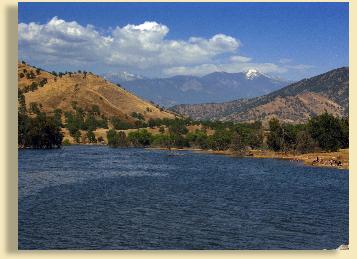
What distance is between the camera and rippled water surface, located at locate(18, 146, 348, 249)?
129 ft

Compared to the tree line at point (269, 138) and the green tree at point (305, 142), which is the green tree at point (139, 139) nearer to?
the tree line at point (269, 138)

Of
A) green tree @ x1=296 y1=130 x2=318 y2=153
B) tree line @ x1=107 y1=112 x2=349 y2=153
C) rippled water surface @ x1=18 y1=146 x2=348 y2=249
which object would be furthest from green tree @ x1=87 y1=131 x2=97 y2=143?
rippled water surface @ x1=18 y1=146 x2=348 y2=249

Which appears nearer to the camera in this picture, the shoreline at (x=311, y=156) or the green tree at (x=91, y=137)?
the shoreline at (x=311, y=156)

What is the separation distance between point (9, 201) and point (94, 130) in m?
160

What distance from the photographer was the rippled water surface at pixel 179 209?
39.3m

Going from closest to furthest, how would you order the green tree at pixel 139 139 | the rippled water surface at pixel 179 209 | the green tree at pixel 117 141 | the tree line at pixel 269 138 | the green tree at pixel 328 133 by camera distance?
the rippled water surface at pixel 179 209 < the green tree at pixel 328 133 < the tree line at pixel 269 138 < the green tree at pixel 117 141 < the green tree at pixel 139 139

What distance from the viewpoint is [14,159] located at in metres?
37.3

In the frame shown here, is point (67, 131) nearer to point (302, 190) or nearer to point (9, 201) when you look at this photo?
point (302, 190)

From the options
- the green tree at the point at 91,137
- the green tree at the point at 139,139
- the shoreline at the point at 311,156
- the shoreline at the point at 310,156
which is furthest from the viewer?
the green tree at the point at 91,137

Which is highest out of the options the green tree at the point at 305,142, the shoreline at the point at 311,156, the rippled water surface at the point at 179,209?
the green tree at the point at 305,142

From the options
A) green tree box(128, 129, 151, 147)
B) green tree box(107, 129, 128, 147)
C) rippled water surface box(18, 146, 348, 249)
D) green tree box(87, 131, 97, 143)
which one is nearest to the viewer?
rippled water surface box(18, 146, 348, 249)

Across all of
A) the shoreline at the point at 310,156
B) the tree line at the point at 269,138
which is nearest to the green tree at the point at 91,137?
the tree line at the point at 269,138

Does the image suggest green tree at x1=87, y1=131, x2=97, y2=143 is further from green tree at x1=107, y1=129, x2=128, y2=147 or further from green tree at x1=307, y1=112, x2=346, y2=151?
green tree at x1=307, y1=112, x2=346, y2=151

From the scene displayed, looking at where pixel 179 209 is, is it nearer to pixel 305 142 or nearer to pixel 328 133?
pixel 328 133
